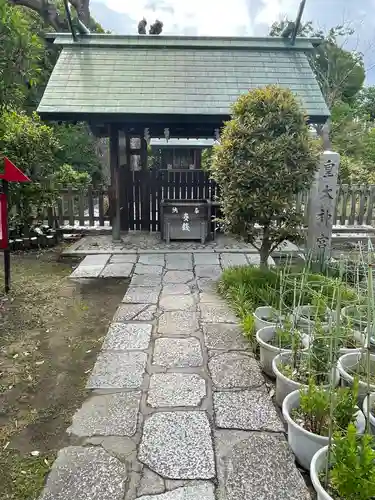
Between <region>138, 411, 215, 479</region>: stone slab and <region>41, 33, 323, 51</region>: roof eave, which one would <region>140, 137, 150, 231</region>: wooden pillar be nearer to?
<region>41, 33, 323, 51</region>: roof eave

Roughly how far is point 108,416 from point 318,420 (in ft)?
4.41

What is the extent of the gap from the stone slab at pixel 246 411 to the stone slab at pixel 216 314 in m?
1.32

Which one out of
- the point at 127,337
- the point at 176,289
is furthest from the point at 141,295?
the point at 127,337

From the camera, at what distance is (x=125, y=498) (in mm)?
1940

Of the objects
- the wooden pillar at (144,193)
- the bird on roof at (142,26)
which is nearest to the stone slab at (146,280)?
the wooden pillar at (144,193)

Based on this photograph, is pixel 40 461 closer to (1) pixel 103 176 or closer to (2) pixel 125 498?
(2) pixel 125 498

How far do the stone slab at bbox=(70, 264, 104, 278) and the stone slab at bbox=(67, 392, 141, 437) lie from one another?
3113 millimetres

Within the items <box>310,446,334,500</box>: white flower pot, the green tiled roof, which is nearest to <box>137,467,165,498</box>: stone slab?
<box>310,446,334,500</box>: white flower pot

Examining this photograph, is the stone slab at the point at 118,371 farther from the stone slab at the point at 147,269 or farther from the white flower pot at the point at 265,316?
the stone slab at the point at 147,269

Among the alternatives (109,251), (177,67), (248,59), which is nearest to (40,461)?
(109,251)

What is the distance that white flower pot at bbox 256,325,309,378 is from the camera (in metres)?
3.03

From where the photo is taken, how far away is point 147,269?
20.0ft

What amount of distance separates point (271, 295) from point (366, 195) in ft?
18.3

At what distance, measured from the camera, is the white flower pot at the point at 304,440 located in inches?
83.3
